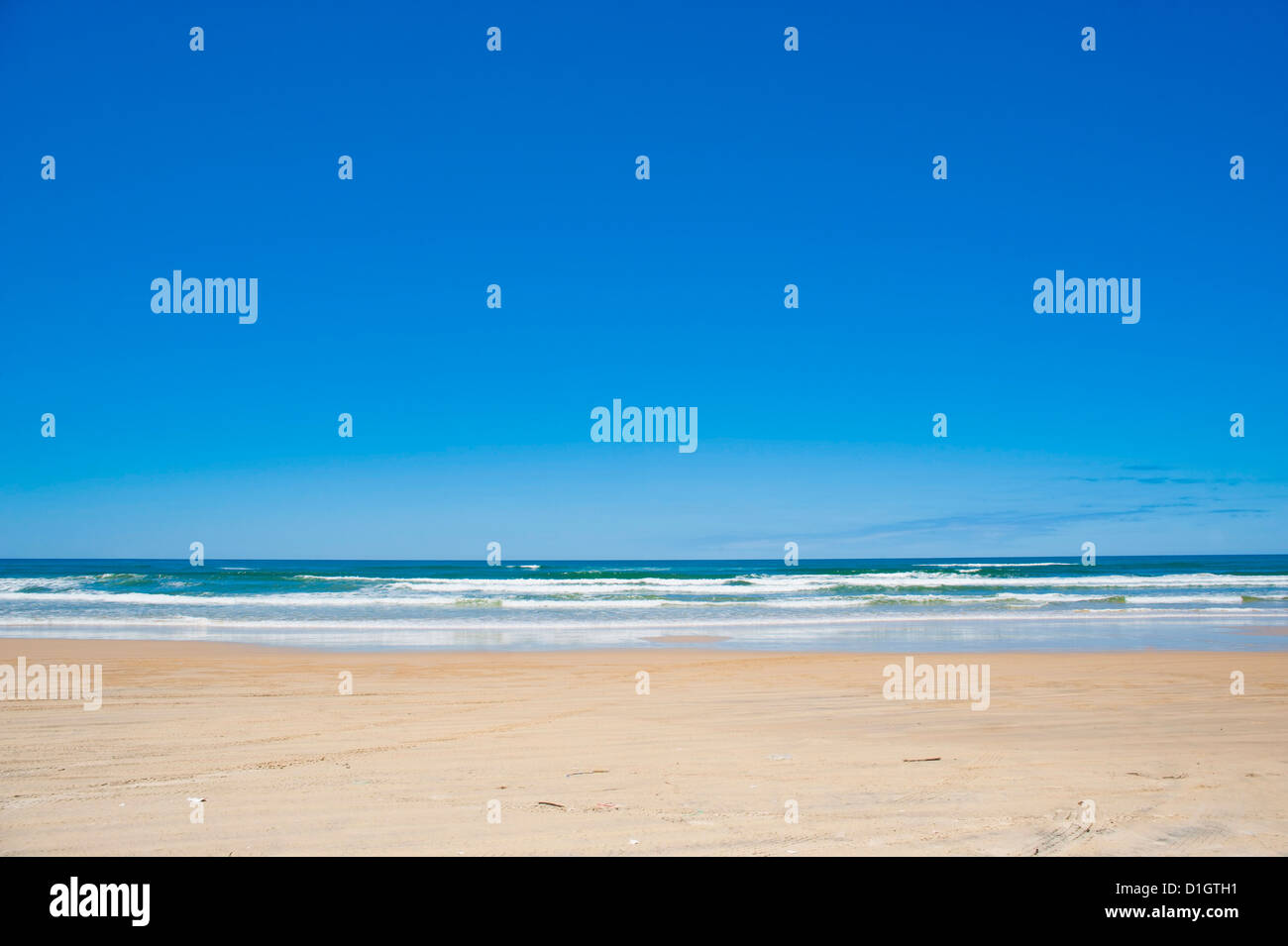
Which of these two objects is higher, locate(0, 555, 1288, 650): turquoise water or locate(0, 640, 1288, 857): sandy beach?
locate(0, 640, 1288, 857): sandy beach

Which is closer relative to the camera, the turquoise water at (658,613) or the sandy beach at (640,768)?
the sandy beach at (640,768)

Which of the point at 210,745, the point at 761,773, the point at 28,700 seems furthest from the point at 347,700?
the point at 761,773

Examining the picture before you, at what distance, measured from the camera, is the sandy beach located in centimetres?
446

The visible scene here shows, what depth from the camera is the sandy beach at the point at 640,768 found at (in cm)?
446

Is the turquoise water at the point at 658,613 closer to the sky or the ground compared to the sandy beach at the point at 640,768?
closer to the ground

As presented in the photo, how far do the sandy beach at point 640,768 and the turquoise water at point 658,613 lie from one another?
6.65 meters

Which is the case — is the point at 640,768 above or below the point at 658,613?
above

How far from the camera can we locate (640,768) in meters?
6.08

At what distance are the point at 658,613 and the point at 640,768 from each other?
19.7 metres

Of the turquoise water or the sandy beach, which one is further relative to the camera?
the turquoise water

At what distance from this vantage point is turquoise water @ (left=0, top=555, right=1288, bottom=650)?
58.3 feet

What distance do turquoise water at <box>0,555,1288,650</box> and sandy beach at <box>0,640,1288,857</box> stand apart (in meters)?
6.65

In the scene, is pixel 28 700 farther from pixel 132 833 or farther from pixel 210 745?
pixel 132 833
